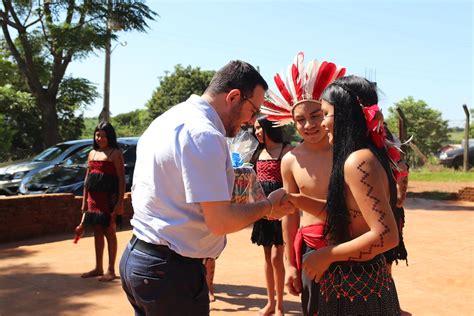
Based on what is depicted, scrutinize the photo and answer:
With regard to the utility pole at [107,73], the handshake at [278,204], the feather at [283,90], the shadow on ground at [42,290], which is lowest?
the shadow on ground at [42,290]

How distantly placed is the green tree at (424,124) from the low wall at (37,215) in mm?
28070

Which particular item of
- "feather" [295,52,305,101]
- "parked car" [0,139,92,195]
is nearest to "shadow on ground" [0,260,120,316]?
"feather" [295,52,305,101]

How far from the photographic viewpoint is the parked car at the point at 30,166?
10.7 meters

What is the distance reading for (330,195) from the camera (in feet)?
7.70

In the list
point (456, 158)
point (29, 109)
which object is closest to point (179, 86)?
point (29, 109)

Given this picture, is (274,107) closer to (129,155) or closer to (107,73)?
(129,155)

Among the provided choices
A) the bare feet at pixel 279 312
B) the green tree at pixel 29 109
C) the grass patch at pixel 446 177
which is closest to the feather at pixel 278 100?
the bare feet at pixel 279 312

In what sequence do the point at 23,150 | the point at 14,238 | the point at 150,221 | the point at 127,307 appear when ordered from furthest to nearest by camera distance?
the point at 23,150 < the point at 14,238 < the point at 127,307 < the point at 150,221

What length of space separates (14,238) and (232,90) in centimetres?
714

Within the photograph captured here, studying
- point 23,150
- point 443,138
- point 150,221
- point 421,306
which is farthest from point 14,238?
point 443,138

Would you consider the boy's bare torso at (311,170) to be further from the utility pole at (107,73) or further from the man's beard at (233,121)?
the utility pole at (107,73)

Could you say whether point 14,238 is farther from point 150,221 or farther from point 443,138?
point 443,138

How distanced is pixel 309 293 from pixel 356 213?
0.69 metres

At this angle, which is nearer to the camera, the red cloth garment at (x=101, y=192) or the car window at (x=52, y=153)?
the red cloth garment at (x=101, y=192)
